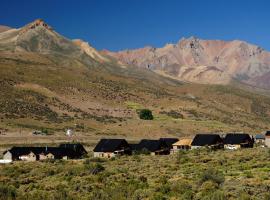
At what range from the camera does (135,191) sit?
1115 inches

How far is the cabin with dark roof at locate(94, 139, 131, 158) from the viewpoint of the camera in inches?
2721

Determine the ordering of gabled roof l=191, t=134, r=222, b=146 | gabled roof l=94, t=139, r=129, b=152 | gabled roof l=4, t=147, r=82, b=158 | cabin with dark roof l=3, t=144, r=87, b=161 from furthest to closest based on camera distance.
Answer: gabled roof l=191, t=134, r=222, b=146, gabled roof l=94, t=139, r=129, b=152, gabled roof l=4, t=147, r=82, b=158, cabin with dark roof l=3, t=144, r=87, b=161

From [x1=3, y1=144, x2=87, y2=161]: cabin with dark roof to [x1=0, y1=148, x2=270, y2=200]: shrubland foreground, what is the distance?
67.8 feet

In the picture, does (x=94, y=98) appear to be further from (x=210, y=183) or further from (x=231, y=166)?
(x=210, y=183)

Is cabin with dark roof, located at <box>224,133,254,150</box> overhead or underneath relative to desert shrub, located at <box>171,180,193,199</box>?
overhead

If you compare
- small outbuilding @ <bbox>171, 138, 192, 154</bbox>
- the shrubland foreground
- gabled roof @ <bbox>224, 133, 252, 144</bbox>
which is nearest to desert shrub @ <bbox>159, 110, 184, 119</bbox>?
small outbuilding @ <bbox>171, 138, 192, 154</bbox>

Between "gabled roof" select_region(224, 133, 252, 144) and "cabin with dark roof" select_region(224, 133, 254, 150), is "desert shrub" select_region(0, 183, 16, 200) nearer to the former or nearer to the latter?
"cabin with dark roof" select_region(224, 133, 254, 150)

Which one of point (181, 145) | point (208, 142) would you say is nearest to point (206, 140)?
point (208, 142)

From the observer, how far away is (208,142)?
74125mm

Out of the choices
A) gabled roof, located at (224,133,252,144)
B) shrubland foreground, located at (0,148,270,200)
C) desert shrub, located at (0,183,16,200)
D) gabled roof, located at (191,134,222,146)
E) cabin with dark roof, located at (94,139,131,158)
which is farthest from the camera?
gabled roof, located at (224,133,252,144)

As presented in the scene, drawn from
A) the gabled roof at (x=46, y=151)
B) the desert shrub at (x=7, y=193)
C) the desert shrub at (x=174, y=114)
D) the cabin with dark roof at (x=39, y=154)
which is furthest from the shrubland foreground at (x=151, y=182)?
the desert shrub at (x=174, y=114)

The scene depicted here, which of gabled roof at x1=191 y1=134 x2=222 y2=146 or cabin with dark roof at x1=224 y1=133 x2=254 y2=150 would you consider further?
cabin with dark roof at x1=224 y1=133 x2=254 y2=150

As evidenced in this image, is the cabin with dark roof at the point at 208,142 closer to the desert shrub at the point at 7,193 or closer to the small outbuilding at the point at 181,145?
the small outbuilding at the point at 181,145

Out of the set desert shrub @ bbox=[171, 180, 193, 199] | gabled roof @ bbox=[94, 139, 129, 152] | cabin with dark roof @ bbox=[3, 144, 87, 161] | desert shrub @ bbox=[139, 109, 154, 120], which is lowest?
desert shrub @ bbox=[171, 180, 193, 199]
